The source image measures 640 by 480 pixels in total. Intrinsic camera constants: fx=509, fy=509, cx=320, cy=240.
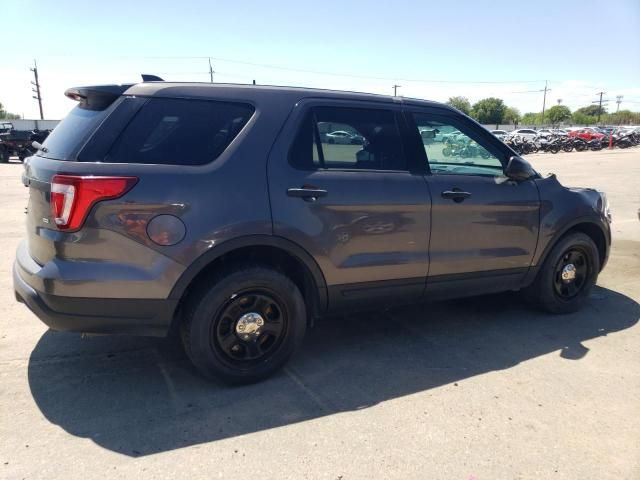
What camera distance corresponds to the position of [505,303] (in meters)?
5.08

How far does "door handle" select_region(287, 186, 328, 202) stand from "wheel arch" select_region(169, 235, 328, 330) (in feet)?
0.96

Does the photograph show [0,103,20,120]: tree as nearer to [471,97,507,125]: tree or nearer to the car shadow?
[471,97,507,125]: tree

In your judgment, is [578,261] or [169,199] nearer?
[169,199]

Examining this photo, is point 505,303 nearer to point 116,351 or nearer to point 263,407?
point 263,407

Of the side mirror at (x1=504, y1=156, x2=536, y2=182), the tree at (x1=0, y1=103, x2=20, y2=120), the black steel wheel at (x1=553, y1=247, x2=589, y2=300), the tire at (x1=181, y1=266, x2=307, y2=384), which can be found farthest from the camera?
the tree at (x1=0, y1=103, x2=20, y2=120)

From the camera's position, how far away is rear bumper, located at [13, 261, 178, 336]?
2.84m

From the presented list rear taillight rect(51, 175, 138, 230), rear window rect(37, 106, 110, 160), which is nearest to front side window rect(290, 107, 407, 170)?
rear taillight rect(51, 175, 138, 230)

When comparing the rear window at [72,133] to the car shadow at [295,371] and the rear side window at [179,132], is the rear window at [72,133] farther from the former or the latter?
the car shadow at [295,371]

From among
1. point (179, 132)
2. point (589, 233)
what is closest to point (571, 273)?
point (589, 233)

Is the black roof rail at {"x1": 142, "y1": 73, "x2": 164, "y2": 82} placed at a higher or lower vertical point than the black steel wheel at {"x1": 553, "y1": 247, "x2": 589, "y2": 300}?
higher

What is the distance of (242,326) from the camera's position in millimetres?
3221

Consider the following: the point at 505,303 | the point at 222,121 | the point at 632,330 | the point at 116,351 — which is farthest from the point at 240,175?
the point at 632,330

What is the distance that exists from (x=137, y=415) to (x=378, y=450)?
1.38m

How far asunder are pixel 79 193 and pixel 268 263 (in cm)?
120
